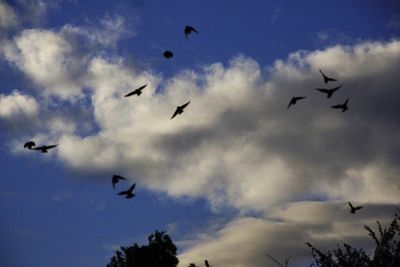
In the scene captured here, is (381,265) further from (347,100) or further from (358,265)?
(347,100)

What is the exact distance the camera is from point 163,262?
63062 mm

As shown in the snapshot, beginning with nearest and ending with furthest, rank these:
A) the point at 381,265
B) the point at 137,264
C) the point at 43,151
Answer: the point at 381,265 < the point at 43,151 < the point at 137,264

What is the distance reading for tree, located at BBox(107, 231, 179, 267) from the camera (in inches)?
2467

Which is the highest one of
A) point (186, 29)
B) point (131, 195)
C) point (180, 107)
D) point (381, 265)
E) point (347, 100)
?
point (186, 29)

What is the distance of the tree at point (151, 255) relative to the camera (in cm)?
6266

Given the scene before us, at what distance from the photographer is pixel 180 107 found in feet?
60.4

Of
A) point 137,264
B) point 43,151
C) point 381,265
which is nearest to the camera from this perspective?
point 381,265

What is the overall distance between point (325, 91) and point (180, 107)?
5.71 meters

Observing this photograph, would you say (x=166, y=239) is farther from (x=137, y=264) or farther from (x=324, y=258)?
(x=324, y=258)

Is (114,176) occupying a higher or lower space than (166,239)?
lower

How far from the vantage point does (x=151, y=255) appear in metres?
62.8

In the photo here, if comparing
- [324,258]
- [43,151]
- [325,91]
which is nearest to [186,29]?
[325,91]

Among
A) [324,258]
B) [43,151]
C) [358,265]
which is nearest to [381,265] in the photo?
[358,265]

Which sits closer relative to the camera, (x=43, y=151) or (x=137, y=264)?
(x=43, y=151)
